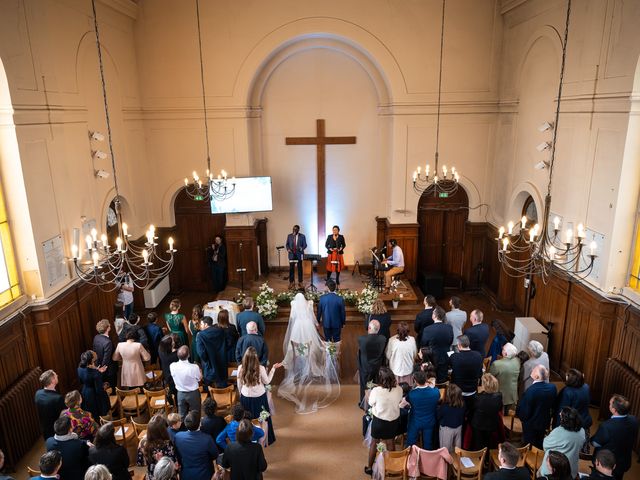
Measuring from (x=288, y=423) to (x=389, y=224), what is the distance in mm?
6781

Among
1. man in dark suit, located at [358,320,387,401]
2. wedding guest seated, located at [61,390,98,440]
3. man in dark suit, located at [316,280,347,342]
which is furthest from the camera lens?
man in dark suit, located at [316,280,347,342]

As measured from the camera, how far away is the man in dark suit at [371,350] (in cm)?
770

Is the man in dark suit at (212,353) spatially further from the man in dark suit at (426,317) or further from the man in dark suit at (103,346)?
the man in dark suit at (426,317)

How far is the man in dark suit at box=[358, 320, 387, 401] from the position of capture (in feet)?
25.2

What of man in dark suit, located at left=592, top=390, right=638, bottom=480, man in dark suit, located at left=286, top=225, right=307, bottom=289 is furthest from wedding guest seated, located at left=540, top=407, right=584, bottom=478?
man in dark suit, located at left=286, top=225, right=307, bottom=289

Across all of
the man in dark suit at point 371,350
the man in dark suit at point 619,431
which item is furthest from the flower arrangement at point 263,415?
the man in dark suit at point 619,431

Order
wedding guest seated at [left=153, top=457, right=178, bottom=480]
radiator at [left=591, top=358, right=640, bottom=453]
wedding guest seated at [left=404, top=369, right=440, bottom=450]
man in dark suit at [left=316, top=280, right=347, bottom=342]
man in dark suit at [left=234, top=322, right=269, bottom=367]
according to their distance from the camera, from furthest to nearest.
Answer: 1. man in dark suit at [left=316, top=280, right=347, bottom=342]
2. man in dark suit at [left=234, top=322, right=269, bottom=367]
3. radiator at [left=591, top=358, right=640, bottom=453]
4. wedding guest seated at [left=404, top=369, right=440, bottom=450]
5. wedding guest seated at [left=153, top=457, right=178, bottom=480]

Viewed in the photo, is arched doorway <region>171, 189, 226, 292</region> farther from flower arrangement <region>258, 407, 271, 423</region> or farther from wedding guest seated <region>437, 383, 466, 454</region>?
wedding guest seated <region>437, 383, 466, 454</region>

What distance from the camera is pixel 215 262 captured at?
13539mm

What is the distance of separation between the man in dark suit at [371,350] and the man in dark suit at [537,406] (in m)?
2.11

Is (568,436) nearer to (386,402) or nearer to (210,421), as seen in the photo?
(386,402)

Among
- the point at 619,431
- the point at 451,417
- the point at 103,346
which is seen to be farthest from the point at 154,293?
the point at 619,431

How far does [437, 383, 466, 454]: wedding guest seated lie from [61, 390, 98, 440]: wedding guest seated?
446 cm

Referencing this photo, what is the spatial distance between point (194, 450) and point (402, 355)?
3.44m
